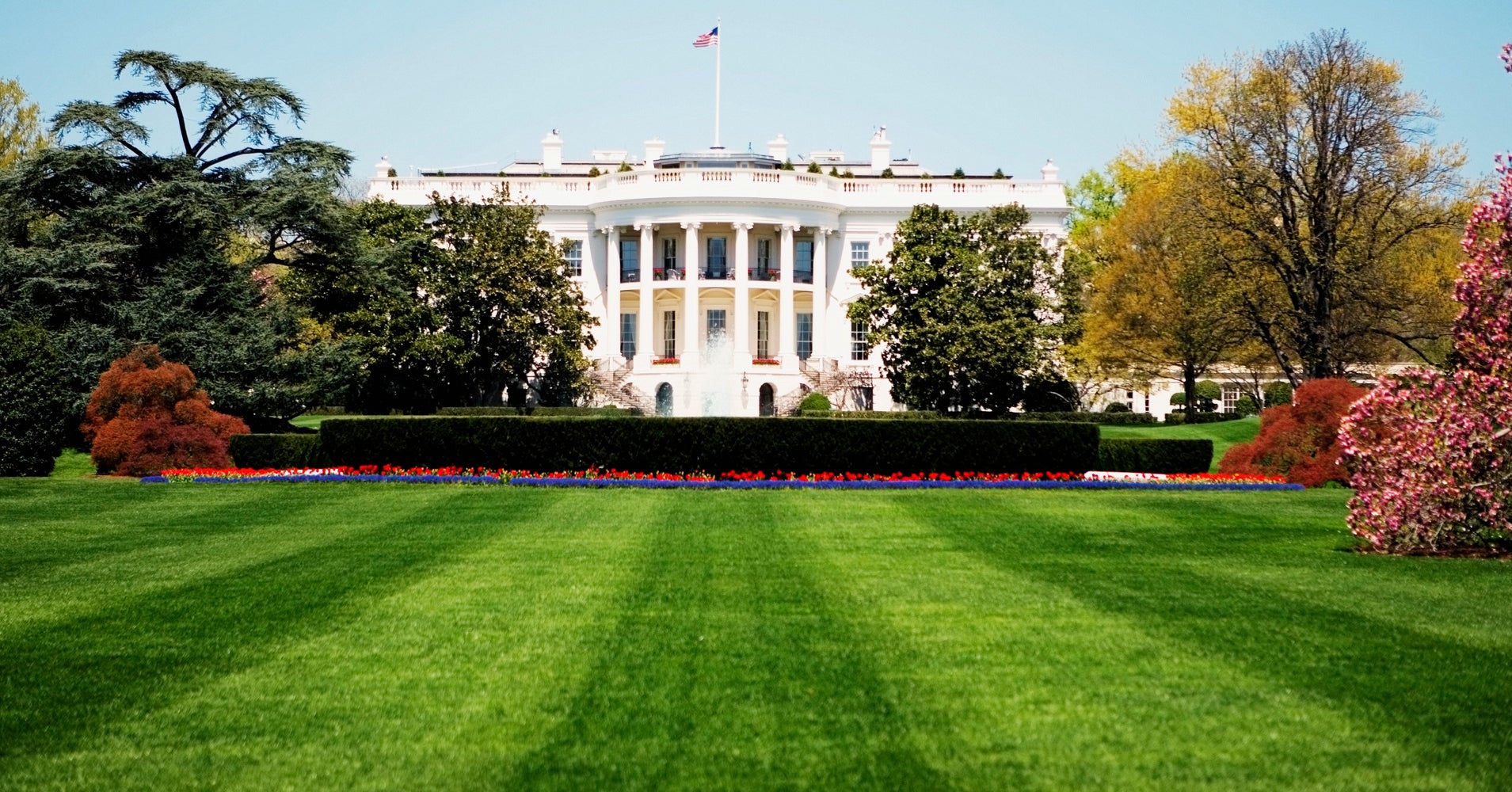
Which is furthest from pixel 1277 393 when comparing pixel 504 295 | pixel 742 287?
→ pixel 504 295

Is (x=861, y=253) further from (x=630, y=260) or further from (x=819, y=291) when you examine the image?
(x=630, y=260)

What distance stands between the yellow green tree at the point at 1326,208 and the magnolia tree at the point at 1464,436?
20.4 m

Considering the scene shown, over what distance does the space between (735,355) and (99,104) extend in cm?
2815

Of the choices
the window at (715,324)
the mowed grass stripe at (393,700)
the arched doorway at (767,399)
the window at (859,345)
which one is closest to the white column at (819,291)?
the window at (859,345)

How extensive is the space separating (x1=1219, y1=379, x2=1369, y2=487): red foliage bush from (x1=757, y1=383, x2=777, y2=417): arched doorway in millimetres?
30706

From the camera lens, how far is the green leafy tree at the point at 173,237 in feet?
101

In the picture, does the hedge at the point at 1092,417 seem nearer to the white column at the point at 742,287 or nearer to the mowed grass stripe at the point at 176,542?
the white column at the point at 742,287

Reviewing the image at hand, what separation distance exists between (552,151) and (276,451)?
4420cm

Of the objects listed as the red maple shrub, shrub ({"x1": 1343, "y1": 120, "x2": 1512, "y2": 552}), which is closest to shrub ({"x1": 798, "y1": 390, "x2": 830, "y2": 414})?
the red maple shrub

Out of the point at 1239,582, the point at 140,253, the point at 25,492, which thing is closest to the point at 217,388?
the point at 140,253

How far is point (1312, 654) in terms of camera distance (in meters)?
8.57

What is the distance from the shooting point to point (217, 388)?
3091 centimetres

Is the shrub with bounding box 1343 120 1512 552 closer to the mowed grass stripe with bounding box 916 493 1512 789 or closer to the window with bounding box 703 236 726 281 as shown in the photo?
the mowed grass stripe with bounding box 916 493 1512 789

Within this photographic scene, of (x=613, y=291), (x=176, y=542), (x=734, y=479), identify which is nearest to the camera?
(x=176, y=542)
